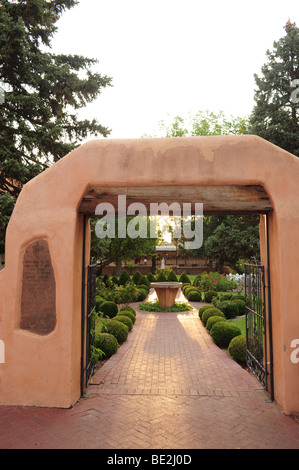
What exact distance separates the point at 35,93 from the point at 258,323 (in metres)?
11.9

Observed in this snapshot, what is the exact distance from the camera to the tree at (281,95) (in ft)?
55.7

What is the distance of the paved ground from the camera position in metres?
4.15

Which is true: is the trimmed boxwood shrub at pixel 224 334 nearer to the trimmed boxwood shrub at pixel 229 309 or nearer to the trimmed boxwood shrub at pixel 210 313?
the trimmed boxwood shrub at pixel 210 313

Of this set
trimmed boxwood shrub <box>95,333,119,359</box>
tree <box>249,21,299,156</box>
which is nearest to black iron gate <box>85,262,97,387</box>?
trimmed boxwood shrub <box>95,333,119,359</box>

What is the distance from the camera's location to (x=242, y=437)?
4266mm

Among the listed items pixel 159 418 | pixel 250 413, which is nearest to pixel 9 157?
pixel 159 418

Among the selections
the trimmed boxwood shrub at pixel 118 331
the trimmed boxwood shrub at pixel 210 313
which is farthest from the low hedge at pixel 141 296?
the trimmed boxwood shrub at pixel 118 331

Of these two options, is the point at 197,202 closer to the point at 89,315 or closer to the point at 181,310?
the point at 89,315

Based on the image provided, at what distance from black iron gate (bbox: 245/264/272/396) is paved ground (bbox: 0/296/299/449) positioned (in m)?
0.32

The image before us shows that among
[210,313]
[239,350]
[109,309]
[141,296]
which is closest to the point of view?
[239,350]

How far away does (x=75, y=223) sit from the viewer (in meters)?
5.35

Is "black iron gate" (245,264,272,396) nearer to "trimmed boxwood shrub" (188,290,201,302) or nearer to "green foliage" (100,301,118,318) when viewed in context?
"green foliage" (100,301,118,318)

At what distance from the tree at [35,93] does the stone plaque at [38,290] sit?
20.1 ft

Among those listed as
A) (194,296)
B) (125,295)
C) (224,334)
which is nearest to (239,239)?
(194,296)
